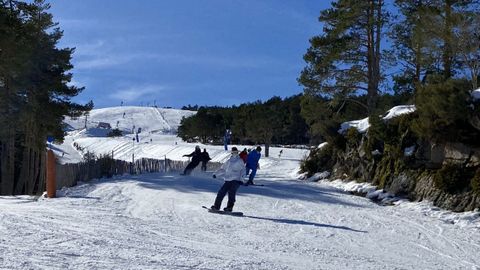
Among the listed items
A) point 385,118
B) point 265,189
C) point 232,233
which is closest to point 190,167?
point 265,189

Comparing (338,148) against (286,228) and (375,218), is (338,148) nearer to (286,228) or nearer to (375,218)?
(375,218)

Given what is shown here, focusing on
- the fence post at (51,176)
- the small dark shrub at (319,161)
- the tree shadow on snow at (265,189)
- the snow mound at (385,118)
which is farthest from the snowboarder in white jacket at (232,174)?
the small dark shrub at (319,161)

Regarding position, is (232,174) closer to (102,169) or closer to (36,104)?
(102,169)

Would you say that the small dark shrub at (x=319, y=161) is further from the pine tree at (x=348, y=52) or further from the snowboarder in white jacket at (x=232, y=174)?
the snowboarder in white jacket at (x=232, y=174)

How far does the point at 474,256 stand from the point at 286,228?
3.81 metres

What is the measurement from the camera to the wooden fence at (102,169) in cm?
2117

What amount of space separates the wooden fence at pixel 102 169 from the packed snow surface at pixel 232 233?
8.10 feet

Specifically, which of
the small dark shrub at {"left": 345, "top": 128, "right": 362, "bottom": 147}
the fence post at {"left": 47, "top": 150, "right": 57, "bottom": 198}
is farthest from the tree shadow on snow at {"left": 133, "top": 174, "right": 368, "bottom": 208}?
the fence post at {"left": 47, "top": 150, "right": 57, "bottom": 198}

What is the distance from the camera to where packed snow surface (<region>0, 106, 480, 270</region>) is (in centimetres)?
766

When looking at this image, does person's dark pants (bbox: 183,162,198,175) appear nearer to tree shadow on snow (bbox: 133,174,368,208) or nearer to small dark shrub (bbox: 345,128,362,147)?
tree shadow on snow (bbox: 133,174,368,208)

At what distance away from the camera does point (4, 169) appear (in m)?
34.5

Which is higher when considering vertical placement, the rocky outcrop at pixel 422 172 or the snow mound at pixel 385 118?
the snow mound at pixel 385 118

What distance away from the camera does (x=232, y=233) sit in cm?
1083

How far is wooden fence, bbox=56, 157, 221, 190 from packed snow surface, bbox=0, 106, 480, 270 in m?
2.47
